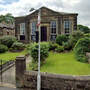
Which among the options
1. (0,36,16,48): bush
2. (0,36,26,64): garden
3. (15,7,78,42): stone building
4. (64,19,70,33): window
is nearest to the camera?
(0,36,26,64): garden

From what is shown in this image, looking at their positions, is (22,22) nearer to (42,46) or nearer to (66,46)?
(66,46)

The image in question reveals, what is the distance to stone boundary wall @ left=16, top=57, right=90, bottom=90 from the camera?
13.4 ft

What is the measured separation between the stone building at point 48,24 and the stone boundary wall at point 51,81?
41.3ft

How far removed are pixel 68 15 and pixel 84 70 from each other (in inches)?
489

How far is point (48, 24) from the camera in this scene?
54.6ft

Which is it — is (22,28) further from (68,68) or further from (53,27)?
(68,68)

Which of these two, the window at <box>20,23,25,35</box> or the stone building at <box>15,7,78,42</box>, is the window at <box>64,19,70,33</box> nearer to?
the stone building at <box>15,7,78,42</box>

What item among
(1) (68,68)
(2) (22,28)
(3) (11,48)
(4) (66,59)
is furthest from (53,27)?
(1) (68,68)

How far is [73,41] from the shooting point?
1134 centimetres

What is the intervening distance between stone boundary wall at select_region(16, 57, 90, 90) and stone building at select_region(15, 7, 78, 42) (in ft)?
41.3

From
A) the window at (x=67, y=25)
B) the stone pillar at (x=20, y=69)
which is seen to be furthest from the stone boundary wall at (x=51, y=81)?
the window at (x=67, y=25)

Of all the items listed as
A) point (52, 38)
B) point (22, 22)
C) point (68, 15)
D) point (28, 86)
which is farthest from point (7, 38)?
point (28, 86)

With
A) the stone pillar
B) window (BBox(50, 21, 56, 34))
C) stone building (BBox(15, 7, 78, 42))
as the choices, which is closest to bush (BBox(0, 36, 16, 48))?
stone building (BBox(15, 7, 78, 42))

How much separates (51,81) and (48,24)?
1359 centimetres
